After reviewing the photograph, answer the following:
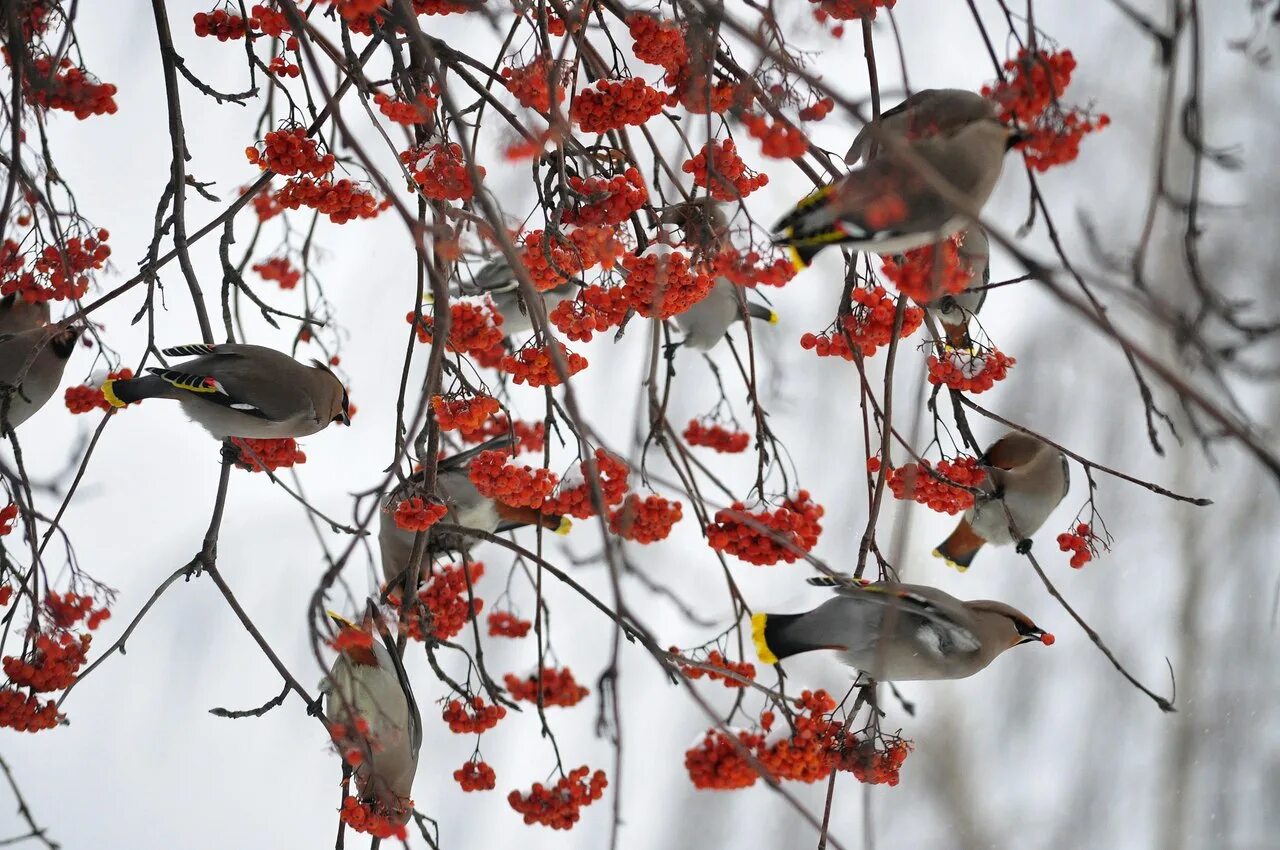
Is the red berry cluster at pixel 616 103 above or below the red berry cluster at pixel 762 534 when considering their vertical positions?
above

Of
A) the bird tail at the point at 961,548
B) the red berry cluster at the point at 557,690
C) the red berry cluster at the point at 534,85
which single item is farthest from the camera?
the bird tail at the point at 961,548

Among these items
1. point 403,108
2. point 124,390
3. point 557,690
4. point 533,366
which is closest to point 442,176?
point 403,108

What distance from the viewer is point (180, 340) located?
6.31ft

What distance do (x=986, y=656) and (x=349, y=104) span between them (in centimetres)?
147

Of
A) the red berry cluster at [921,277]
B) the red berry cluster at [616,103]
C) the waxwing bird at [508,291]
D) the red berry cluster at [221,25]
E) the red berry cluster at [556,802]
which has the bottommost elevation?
the red berry cluster at [556,802]

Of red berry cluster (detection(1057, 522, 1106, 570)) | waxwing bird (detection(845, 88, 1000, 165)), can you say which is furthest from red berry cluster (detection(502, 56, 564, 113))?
red berry cluster (detection(1057, 522, 1106, 570))

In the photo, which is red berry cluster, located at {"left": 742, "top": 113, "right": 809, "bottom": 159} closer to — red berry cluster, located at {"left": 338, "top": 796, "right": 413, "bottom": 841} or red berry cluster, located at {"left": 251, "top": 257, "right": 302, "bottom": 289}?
red berry cluster, located at {"left": 338, "top": 796, "right": 413, "bottom": 841}

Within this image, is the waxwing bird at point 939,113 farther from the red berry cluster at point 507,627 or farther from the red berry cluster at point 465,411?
the red berry cluster at point 507,627

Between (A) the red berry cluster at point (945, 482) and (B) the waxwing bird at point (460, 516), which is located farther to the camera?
(B) the waxwing bird at point (460, 516)

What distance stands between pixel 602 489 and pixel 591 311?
176 millimetres

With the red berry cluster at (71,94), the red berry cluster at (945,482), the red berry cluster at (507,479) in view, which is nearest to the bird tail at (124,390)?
the red berry cluster at (71,94)

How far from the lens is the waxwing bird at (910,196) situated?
2.46 feet

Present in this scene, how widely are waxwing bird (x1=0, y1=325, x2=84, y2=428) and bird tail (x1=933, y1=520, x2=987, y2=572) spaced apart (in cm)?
123

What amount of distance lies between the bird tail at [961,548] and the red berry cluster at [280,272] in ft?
3.40
